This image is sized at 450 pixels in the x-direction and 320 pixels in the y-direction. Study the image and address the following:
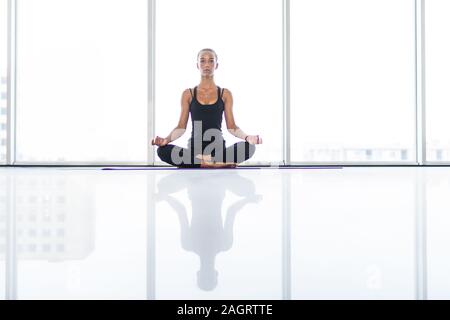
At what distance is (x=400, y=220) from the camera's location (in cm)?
101

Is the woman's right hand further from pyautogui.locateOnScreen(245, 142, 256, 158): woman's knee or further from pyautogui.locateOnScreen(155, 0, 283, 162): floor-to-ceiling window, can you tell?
pyautogui.locateOnScreen(155, 0, 283, 162): floor-to-ceiling window

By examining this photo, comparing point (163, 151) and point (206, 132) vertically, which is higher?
point (206, 132)

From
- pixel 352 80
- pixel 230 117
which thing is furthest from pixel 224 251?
pixel 352 80

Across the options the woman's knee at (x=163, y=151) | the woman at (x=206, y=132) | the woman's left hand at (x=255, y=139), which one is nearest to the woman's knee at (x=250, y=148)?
the woman at (x=206, y=132)

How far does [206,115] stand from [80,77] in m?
1.76

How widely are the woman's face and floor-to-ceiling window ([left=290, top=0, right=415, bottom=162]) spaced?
4.22 ft

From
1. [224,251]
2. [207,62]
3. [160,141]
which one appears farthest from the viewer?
[207,62]

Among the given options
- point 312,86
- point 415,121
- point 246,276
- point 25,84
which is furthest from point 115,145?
point 246,276

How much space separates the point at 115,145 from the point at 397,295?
4396 millimetres

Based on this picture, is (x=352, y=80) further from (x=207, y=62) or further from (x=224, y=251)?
(x=224, y=251)

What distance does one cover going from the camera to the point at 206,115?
3.55m

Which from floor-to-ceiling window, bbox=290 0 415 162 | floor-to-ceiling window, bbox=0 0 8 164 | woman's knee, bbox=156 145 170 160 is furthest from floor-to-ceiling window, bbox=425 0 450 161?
floor-to-ceiling window, bbox=0 0 8 164

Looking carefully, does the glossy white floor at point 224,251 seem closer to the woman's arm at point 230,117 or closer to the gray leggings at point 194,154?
the gray leggings at point 194,154
